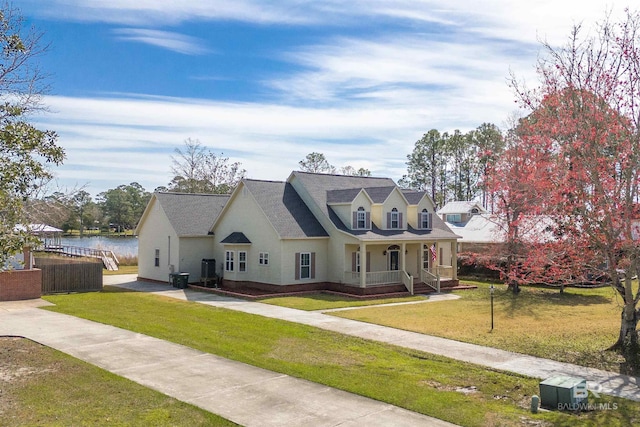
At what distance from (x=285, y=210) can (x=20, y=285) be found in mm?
13583

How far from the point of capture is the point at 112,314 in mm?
20922

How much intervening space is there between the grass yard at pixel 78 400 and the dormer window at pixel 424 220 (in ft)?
78.2

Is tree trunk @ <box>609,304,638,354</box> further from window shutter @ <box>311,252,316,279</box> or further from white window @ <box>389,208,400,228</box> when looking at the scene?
white window @ <box>389,208,400,228</box>

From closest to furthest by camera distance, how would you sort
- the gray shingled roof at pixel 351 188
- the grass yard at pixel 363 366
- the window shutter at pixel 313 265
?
the grass yard at pixel 363 366, the window shutter at pixel 313 265, the gray shingled roof at pixel 351 188

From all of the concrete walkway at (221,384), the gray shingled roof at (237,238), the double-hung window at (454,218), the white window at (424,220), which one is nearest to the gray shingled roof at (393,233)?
the white window at (424,220)

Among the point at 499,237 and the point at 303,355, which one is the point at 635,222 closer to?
the point at 303,355

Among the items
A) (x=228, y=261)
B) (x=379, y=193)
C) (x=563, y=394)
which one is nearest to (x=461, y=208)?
(x=379, y=193)

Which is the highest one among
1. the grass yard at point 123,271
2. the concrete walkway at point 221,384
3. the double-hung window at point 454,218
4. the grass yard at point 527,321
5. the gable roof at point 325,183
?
the gable roof at point 325,183

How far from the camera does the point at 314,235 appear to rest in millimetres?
29641

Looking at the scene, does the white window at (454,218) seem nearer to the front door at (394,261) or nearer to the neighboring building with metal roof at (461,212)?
the neighboring building with metal roof at (461,212)

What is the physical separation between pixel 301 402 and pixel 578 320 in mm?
15610

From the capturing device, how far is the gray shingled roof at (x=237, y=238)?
99.0 feet

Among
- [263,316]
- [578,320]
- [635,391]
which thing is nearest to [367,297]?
[263,316]

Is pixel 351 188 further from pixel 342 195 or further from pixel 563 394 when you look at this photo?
pixel 563 394
